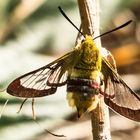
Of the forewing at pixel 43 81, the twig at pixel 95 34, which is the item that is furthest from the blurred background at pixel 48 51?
the twig at pixel 95 34

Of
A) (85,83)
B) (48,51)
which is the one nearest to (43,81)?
(85,83)

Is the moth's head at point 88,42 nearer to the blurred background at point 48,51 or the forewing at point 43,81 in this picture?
the forewing at point 43,81

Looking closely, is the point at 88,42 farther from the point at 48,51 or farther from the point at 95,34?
the point at 48,51

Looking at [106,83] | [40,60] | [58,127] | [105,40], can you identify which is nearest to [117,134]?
[58,127]

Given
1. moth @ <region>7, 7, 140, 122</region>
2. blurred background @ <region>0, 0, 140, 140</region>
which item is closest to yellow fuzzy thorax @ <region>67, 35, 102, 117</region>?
moth @ <region>7, 7, 140, 122</region>

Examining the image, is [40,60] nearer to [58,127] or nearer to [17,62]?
[17,62]
